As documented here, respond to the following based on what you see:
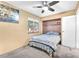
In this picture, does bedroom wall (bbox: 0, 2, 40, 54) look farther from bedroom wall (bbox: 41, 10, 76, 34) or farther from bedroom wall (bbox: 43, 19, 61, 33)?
bedroom wall (bbox: 43, 19, 61, 33)

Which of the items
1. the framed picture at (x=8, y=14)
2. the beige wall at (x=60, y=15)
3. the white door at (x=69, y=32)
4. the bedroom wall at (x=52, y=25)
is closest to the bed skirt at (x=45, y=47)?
the white door at (x=69, y=32)

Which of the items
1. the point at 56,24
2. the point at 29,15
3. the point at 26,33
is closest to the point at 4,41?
the point at 26,33

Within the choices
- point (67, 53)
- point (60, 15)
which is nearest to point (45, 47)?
point (67, 53)

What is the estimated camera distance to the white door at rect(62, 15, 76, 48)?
373cm

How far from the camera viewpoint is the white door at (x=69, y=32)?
373 centimetres

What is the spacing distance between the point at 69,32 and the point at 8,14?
3.25 m

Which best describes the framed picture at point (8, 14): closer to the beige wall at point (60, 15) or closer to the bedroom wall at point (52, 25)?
the beige wall at point (60, 15)

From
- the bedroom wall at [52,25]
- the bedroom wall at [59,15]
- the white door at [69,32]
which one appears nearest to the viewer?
the white door at [69,32]

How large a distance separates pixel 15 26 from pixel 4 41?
0.94 m

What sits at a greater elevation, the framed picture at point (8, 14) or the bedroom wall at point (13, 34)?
the framed picture at point (8, 14)

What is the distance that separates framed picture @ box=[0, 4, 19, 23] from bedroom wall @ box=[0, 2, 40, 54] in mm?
176

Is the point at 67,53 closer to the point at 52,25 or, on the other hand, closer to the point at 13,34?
the point at 13,34

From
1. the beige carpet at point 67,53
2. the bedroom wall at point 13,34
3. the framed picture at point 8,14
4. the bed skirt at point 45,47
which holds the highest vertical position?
the framed picture at point 8,14

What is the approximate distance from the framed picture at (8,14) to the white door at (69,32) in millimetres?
2704
